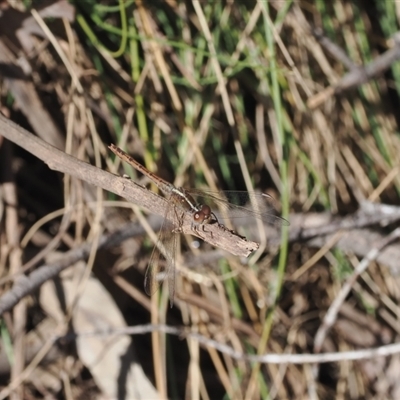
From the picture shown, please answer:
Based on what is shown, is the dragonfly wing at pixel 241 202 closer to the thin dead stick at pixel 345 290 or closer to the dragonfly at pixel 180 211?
the dragonfly at pixel 180 211

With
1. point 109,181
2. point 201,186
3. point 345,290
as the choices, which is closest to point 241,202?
point 201,186

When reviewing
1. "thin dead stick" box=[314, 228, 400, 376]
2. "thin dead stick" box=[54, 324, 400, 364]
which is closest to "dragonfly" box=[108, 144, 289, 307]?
"thin dead stick" box=[54, 324, 400, 364]

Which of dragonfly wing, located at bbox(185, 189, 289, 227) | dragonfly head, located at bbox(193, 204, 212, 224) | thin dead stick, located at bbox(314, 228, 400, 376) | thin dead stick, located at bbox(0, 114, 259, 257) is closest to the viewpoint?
thin dead stick, located at bbox(0, 114, 259, 257)

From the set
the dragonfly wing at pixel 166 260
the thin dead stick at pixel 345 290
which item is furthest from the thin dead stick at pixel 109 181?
the thin dead stick at pixel 345 290

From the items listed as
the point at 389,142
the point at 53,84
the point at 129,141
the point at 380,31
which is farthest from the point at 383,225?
the point at 53,84

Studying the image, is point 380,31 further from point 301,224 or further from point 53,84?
point 53,84

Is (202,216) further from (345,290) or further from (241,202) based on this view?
(345,290)

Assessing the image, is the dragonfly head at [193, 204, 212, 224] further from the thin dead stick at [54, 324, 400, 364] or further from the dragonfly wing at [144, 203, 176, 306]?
the thin dead stick at [54, 324, 400, 364]

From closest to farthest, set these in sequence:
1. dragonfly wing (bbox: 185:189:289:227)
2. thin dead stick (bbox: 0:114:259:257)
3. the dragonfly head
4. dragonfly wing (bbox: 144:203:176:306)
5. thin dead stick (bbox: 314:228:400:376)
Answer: thin dead stick (bbox: 0:114:259:257), the dragonfly head, dragonfly wing (bbox: 144:203:176:306), dragonfly wing (bbox: 185:189:289:227), thin dead stick (bbox: 314:228:400:376)
